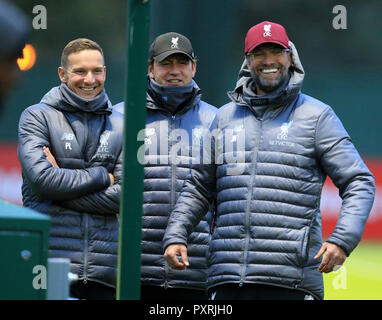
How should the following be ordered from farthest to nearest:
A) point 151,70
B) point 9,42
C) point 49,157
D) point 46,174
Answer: point 151,70 < point 49,157 < point 46,174 < point 9,42

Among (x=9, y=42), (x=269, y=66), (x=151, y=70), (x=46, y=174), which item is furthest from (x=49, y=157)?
(x=9, y=42)

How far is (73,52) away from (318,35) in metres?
13.6

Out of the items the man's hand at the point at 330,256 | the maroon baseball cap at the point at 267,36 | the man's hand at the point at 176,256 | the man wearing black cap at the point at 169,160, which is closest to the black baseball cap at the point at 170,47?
the man wearing black cap at the point at 169,160

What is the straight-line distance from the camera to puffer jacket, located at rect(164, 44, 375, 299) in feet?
12.6

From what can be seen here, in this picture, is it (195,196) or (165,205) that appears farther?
(165,205)

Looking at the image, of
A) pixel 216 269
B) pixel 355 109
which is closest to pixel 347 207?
pixel 216 269

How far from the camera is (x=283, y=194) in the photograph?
152 inches

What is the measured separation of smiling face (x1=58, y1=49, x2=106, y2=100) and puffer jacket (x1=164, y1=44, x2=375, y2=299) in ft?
2.49

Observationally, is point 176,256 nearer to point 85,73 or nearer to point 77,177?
point 77,177

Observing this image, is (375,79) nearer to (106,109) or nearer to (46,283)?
(106,109)

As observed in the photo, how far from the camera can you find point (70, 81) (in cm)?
441

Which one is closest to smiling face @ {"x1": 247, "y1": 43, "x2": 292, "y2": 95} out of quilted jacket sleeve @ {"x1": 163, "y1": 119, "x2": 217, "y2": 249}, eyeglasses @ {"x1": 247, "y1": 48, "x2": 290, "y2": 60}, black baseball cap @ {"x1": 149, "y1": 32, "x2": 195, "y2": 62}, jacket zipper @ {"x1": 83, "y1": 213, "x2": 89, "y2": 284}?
eyeglasses @ {"x1": 247, "y1": 48, "x2": 290, "y2": 60}

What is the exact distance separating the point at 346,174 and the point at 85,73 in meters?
1.39

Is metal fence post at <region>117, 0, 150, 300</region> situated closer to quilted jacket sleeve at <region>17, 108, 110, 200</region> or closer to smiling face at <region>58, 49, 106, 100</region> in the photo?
quilted jacket sleeve at <region>17, 108, 110, 200</region>
